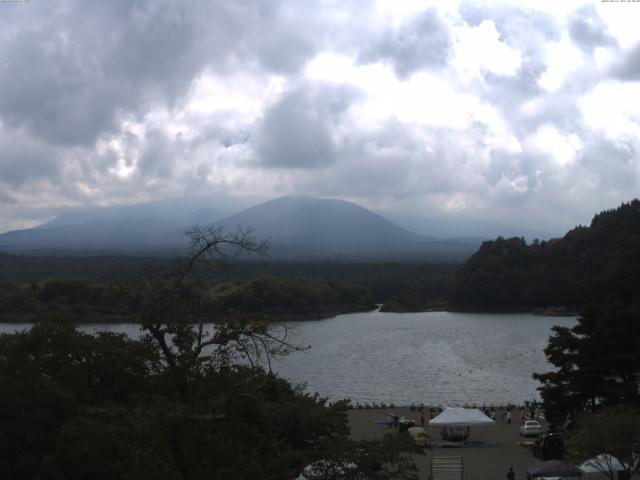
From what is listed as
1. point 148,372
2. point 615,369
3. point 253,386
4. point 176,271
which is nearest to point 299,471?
point 148,372

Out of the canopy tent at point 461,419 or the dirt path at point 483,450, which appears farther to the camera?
the canopy tent at point 461,419

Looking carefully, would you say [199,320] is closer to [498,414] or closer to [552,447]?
[552,447]

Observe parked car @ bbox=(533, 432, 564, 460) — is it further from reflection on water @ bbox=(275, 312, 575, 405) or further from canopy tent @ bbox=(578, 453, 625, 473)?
reflection on water @ bbox=(275, 312, 575, 405)

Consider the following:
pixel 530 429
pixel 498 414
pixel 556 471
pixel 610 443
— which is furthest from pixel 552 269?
pixel 610 443

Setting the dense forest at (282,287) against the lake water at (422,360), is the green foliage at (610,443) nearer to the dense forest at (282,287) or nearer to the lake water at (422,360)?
the lake water at (422,360)

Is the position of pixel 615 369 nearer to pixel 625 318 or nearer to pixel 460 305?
pixel 625 318

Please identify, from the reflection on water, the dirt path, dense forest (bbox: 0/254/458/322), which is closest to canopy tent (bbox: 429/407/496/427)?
the dirt path

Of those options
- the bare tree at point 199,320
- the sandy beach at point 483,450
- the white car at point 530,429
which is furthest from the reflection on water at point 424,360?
the bare tree at point 199,320

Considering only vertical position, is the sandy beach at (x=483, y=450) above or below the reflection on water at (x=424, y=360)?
above

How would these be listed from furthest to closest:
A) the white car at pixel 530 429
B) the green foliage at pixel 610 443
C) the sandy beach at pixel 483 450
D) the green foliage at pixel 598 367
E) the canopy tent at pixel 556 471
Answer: the white car at pixel 530 429 < the green foliage at pixel 598 367 < the sandy beach at pixel 483 450 < the canopy tent at pixel 556 471 < the green foliage at pixel 610 443
